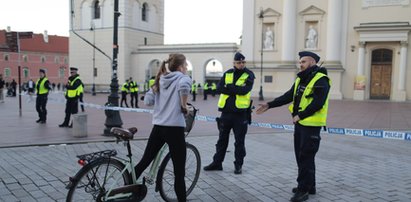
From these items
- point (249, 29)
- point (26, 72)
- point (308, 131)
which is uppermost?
point (249, 29)

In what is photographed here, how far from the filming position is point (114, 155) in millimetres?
4051

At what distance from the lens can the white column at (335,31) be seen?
3281 centimetres

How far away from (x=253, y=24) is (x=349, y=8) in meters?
8.55

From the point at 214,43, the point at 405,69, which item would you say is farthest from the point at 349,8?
the point at 214,43

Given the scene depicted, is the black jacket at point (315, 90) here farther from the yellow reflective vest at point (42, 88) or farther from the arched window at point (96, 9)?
the arched window at point (96, 9)

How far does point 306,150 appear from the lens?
4996 mm

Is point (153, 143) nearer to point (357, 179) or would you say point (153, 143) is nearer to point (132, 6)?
point (357, 179)

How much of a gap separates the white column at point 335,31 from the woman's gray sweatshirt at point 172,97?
101ft

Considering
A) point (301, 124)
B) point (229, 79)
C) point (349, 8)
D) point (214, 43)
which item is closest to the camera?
point (301, 124)

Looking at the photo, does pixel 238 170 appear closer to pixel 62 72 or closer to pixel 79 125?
pixel 79 125

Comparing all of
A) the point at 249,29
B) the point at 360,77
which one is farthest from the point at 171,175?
the point at 249,29

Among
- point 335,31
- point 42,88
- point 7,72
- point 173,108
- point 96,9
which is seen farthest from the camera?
point 7,72

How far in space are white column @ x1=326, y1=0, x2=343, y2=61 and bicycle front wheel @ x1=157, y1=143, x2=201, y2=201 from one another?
30.0 m

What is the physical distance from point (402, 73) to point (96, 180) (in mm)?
31690
